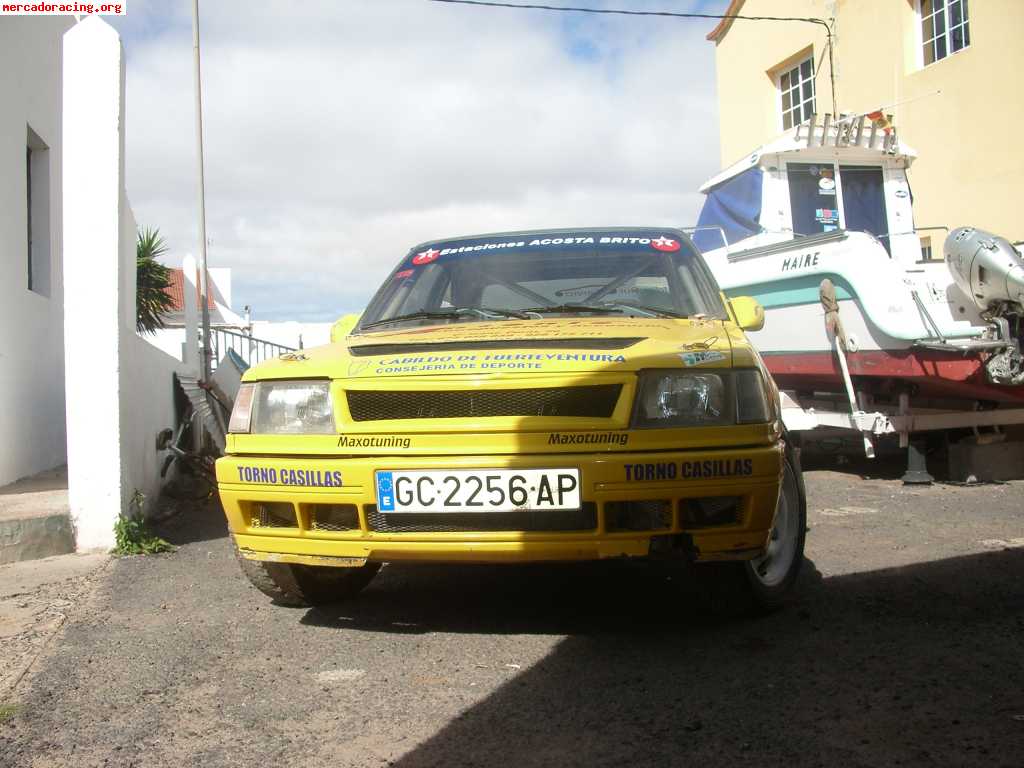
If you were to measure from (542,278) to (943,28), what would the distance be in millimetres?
10315

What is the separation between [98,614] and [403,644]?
4.69 ft

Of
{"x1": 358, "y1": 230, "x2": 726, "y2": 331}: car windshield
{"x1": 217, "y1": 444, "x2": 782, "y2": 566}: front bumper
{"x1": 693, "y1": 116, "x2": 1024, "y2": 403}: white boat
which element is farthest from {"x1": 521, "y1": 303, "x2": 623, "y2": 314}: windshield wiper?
{"x1": 693, "y1": 116, "x2": 1024, "y2": 403}: white boat

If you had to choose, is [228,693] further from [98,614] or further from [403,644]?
[98,614]

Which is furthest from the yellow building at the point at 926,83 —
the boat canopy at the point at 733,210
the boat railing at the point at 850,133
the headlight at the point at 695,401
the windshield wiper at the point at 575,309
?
the headlight at the point at 695,401

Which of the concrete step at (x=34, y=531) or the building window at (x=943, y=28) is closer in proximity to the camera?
the concrete step at (x=34, y=531)

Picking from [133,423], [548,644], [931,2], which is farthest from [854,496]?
[931,2]

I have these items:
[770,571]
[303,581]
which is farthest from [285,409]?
[770,571]

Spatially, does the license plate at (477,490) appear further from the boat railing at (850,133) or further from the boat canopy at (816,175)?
the boat railing at (850,133)

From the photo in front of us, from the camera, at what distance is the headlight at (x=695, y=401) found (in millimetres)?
3031

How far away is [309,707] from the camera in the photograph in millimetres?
2754

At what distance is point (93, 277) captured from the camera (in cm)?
510

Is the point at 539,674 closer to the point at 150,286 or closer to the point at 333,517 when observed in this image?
the point at 333,517

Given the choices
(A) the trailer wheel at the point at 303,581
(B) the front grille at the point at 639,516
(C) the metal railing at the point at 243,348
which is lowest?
(A) the trailer wheel at the point at 303,581

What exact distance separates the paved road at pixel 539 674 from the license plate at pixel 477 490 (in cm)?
53
